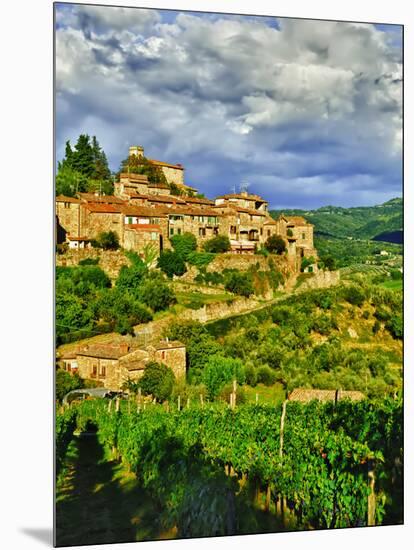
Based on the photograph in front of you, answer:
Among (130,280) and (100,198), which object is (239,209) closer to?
(130,280)

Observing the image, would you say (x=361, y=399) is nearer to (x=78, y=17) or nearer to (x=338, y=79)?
(x=338, y=79)

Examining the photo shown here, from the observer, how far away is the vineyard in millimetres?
6551

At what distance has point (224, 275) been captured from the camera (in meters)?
7.73

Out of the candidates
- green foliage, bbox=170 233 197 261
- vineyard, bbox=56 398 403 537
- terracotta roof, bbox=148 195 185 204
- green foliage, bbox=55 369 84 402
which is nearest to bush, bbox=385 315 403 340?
vineyard, bbox=56 398 403 537

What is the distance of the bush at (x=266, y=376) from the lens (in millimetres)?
7391

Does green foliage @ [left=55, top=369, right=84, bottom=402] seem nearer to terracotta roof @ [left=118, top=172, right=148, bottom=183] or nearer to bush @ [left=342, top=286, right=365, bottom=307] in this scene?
terracotta roof @ [left=118, top=172, right=148, bottom=183]

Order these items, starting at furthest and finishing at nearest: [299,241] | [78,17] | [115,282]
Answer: [299,241], [115,282], [78,17]

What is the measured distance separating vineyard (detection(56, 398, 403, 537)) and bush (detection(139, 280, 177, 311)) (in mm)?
877

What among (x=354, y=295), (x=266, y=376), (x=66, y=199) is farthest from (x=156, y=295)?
(x=354, y=295)

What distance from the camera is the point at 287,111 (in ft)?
24.1

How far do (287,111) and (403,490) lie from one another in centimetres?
344
